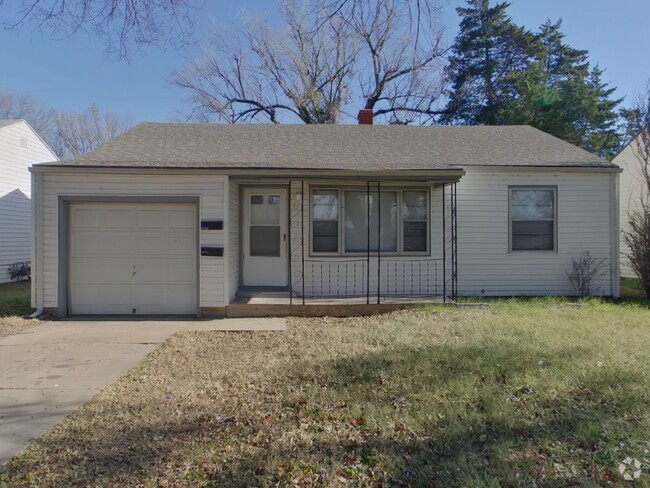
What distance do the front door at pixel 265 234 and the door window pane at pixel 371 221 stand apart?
1409mm

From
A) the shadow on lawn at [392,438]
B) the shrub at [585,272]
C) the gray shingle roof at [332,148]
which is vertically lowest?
the shadow on lawn at [392,438]

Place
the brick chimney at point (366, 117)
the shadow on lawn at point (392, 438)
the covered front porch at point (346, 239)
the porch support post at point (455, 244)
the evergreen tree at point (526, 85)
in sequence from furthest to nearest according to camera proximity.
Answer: the evergreen tree at point (526, 85)
the brick chimney at point (366, 117)
the covered front porch at point (346, 239)
the porch support post at point (455, 244)
the shadow on lawn at point (392, 438)

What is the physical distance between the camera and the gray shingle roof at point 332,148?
808 centimetres

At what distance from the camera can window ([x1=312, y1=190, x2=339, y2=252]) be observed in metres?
8.87

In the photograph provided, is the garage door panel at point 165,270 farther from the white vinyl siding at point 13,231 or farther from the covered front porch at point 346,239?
the white vinyl siding at point 13,231

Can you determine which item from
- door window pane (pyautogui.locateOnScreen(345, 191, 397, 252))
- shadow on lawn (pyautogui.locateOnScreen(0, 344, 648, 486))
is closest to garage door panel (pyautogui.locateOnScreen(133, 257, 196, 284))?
door window pane (pyautogui.locateOnScreen(345, 191, 397, 252))

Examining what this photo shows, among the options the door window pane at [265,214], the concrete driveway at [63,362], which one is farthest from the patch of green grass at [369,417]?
the door window pane at [265,214]

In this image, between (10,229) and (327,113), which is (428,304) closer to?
(10,229)

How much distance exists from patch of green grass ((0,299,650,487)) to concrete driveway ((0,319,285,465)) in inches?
9.2

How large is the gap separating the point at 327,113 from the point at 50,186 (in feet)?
51.2

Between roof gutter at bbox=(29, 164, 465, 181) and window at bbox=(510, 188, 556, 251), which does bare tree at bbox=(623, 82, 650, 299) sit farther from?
roof gutter at bbox=(29, 164, 465, 181)

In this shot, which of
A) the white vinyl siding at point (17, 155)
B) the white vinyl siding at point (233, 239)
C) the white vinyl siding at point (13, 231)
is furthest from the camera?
the white vinyl siding at point (17, 155)

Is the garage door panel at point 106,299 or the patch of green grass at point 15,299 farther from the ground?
the garage door panel at point 106,299

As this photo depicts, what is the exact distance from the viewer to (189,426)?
337 centimetres
